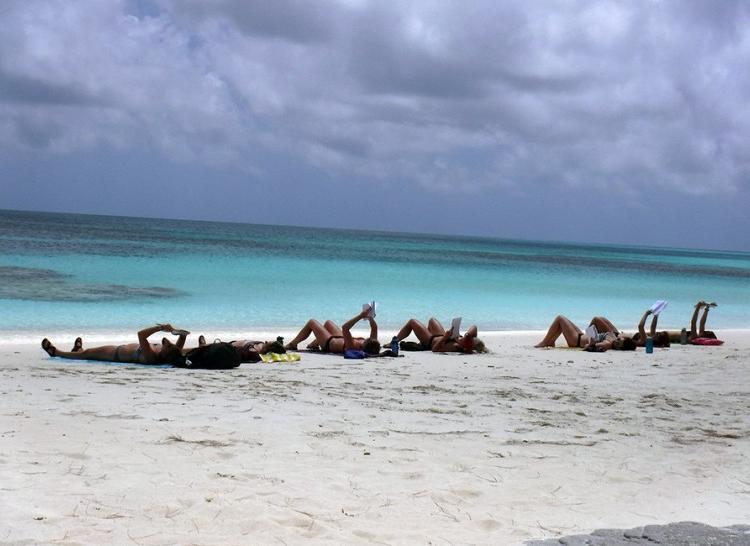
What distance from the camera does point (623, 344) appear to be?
14234 mm

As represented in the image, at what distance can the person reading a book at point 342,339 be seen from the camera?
12.2 metres

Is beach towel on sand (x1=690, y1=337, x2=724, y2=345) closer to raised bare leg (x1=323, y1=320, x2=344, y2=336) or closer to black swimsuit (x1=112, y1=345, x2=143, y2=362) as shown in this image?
raised bare leg (x1=323, y1=320, x2=344, y2=336)

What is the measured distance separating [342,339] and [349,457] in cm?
687

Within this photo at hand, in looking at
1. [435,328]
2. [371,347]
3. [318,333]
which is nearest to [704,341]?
[435,328]

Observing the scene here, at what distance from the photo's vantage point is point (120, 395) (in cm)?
775

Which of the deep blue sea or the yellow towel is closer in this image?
the yellow towel

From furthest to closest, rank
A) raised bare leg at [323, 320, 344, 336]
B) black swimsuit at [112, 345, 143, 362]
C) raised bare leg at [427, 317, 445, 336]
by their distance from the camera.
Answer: raised bare leg at [427, 317, 445, 336] → raised bare leg at [323, 320, 344, 336] → black swimsuit at [112, 345, 143, 362]

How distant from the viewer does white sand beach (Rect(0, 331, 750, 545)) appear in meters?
4.44

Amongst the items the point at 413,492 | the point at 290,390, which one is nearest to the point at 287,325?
the point at 290,390

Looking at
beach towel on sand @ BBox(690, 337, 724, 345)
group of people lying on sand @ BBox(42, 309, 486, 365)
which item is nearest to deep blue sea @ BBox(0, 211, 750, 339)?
group of people lying on sand @ BBox(42, 309, 486, 365)

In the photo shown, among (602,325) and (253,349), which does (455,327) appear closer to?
(253,349)

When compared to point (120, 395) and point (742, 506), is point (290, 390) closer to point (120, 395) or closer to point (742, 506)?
point (120, 395)

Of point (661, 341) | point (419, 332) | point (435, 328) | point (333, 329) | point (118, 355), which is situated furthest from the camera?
point (661, 341)

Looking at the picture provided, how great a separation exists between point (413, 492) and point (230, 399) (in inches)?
127
